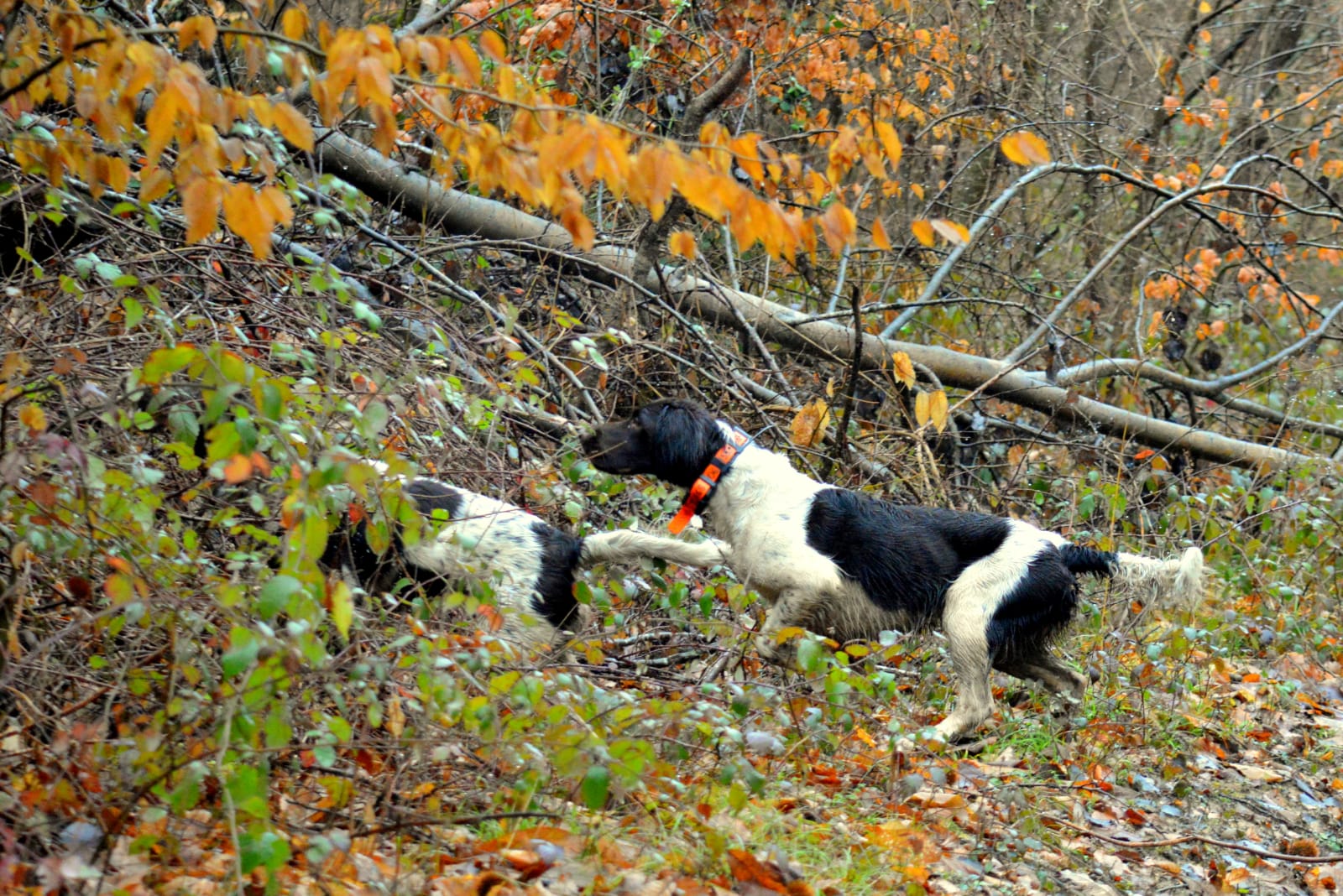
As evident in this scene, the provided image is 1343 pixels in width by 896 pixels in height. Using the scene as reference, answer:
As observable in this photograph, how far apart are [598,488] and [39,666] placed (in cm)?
A: 309

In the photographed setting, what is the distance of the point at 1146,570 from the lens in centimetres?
598

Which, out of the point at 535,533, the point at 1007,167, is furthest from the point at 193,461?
the point at 1007,167

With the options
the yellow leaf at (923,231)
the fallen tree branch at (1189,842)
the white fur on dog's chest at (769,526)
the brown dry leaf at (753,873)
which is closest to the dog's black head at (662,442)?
the white fur on dog's chest at (769,526)

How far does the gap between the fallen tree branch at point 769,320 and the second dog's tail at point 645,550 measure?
7.79 feet

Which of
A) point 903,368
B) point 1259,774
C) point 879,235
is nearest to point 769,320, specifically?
point 903,368

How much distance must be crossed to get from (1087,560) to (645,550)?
205cm

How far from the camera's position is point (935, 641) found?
634cm

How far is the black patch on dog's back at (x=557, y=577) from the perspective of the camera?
5266mm

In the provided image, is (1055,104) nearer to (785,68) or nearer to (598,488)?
(785,68)

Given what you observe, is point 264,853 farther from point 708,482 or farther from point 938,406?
point 938,406

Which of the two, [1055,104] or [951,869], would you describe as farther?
[1055,104]

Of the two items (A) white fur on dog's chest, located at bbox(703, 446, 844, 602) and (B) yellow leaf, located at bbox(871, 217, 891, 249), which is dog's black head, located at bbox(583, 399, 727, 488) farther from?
(B) yellow leaf, located at bbox(871, 217, 891, 249)

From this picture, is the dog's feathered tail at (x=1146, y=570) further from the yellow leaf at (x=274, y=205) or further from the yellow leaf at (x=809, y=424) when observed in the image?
the yellow leaf at (x=274, y=205)

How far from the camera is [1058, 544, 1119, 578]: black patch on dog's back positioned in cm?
593
